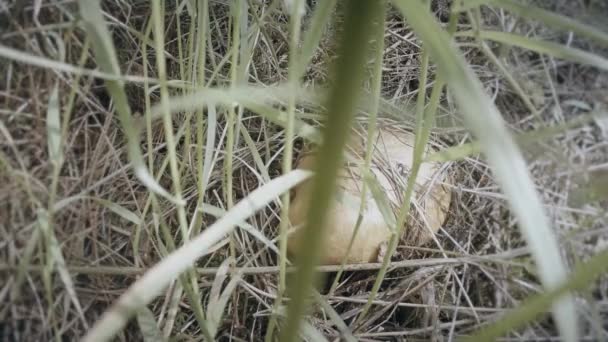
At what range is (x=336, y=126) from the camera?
17 cm

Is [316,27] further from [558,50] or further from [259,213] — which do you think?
[259,213]

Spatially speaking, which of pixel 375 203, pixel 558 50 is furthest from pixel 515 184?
pixel 375 203

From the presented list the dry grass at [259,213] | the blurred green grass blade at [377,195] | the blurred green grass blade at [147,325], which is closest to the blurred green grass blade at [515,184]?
the dry grass at [259,213]

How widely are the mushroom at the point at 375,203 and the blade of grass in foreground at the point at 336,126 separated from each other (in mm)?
465

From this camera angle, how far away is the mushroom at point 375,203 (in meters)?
0.71

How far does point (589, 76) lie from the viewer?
32.6 inches

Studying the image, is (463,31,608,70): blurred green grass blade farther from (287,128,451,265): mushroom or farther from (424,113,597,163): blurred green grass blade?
(287,128,451,265): mushroom

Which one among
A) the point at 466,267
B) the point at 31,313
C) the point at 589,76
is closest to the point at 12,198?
the point at 31,313

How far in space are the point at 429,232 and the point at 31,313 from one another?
0.47 metres

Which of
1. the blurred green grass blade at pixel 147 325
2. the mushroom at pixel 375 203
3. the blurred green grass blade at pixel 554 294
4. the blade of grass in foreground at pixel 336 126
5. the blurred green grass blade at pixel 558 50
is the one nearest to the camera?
the blade of grass in foreground at pixel 336 126

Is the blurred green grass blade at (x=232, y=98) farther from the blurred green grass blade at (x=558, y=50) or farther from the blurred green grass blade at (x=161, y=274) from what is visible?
the blurred green grass blade at (x=558, y=50)

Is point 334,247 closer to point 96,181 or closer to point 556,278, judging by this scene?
point 96,181

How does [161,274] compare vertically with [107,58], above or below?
below

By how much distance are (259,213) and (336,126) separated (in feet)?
1.94
